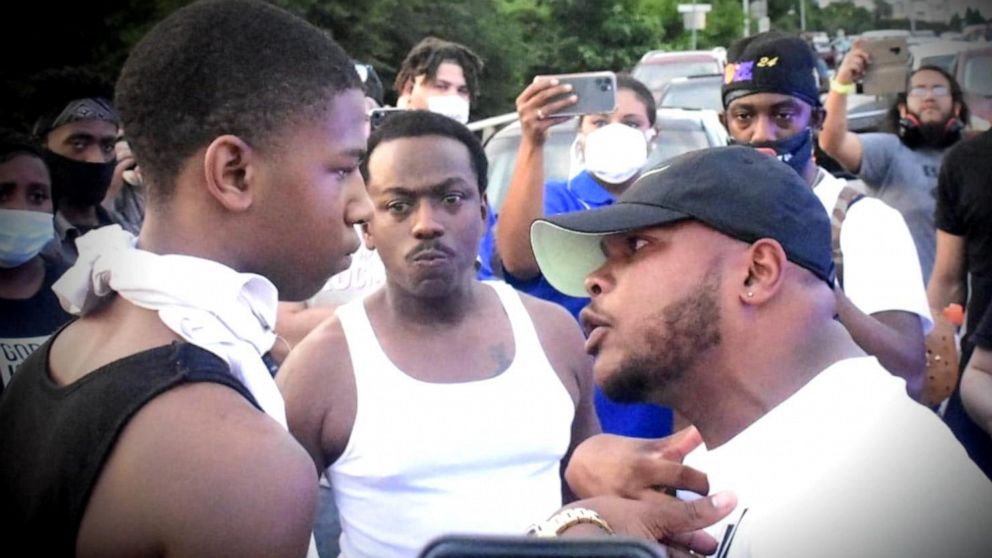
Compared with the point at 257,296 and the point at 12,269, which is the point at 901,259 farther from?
the point at 12,269

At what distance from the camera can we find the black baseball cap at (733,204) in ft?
5.82

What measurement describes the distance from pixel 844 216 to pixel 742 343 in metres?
1.40

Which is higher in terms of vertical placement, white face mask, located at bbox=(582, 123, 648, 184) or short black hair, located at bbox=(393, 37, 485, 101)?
short black hair, located at bbox=(393, 37, 485, 101)

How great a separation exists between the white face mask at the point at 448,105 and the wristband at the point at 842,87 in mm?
1582

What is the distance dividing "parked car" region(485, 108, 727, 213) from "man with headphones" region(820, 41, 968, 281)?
50.0 inches

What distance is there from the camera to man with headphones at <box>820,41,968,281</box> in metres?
4.58

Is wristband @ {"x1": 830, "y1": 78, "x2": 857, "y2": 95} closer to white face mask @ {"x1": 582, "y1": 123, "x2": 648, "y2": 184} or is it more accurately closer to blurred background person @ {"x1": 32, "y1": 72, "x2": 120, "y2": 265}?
white face mask @ {"x1": 582, "y1": 123, "x2": 648, "y2": 184}

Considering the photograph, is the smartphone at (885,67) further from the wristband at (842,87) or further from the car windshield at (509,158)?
the car windshield at (509,158)

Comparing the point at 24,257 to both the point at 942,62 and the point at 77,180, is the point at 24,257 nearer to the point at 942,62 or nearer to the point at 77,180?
the point at 77,180

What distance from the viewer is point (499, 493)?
8.38 ft

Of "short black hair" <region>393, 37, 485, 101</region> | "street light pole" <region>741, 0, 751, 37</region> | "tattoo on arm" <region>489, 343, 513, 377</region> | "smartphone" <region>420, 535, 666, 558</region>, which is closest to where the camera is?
"smartphone" <region>420, 535, 666, 558</region>

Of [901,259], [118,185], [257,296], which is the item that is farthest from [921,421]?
[118,185]

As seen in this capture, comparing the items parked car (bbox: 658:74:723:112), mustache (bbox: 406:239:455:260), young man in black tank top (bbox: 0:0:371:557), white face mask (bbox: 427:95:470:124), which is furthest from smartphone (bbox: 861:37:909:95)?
parked car (bbox: 658:74:723:112)

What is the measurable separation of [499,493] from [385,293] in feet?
2.22
